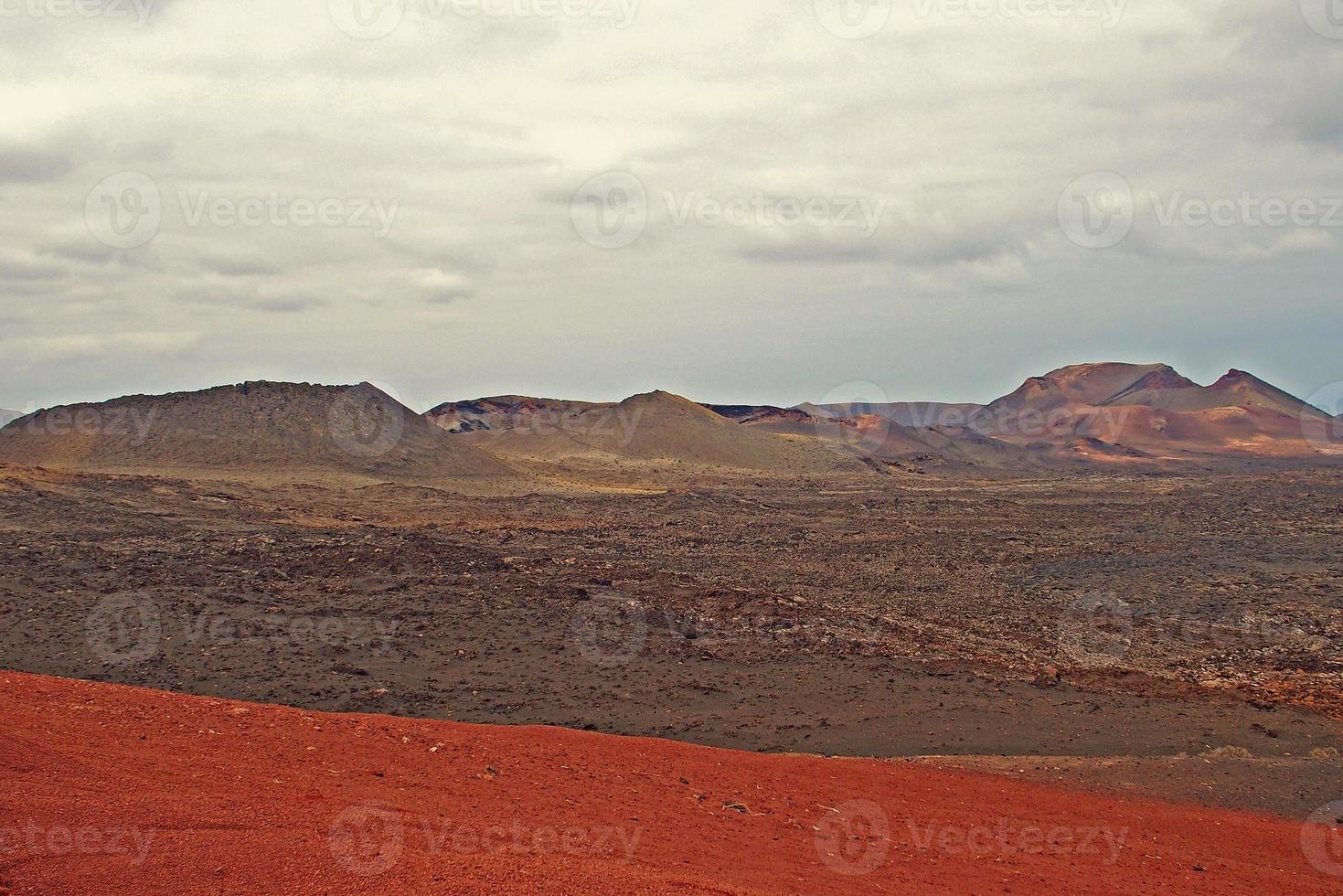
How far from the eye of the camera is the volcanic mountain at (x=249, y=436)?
5797cm

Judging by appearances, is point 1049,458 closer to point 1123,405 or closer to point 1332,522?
point 1123,405

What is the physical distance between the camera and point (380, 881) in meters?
6.23

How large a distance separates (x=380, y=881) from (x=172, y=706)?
563 cm
